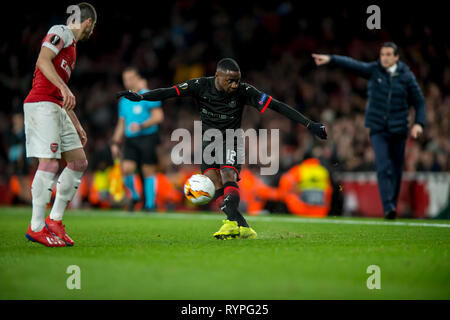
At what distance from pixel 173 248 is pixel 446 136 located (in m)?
9.65

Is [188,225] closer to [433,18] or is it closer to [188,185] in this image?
[188,185]

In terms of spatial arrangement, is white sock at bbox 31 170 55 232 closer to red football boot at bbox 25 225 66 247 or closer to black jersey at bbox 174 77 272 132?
red football boot at bbox 25 225 66 247

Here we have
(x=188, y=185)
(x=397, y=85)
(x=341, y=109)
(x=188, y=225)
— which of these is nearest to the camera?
(x=188, y=185)

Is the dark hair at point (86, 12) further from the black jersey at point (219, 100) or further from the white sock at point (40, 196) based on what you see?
the white sock at point (40, 196)

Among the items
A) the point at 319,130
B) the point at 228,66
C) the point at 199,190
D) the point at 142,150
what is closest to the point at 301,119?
the point at 319,130


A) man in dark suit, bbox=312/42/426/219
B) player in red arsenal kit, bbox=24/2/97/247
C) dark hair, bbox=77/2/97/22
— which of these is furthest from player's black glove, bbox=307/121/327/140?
man in dark suit, bbox=312/42/426/219

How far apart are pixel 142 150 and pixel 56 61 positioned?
5.20 m

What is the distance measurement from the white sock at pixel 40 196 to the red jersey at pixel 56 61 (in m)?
0.66

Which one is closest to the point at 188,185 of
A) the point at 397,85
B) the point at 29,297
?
the point at 29,297

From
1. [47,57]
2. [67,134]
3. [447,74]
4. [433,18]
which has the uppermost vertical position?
[433,18]

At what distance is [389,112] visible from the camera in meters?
8.98

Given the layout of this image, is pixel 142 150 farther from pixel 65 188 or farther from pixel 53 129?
pixel 53 129

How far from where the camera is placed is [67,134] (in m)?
5.63

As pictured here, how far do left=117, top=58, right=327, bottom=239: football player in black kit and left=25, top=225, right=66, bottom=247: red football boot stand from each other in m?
1.48
